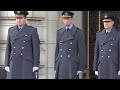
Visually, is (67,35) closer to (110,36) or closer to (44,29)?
(110,36)

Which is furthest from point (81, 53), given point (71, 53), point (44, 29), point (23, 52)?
point (44, 29)

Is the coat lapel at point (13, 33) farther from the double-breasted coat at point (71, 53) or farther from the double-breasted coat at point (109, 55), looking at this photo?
the double-breasted coat at point (109, 55)

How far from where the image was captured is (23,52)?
5.38 metres

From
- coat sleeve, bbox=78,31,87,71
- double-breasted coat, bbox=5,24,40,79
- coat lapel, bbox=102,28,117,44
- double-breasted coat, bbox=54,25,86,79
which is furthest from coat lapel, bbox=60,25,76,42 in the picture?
coat lapel, bbox=102,28,117,44

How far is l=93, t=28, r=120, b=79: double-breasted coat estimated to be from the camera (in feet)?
17.3

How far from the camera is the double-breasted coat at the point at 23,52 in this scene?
537 centimetres

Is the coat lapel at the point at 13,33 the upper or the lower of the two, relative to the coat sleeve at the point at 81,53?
upper

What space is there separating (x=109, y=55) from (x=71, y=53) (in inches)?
19.5

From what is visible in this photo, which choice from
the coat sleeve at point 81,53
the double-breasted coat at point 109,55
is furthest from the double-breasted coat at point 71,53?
the double-breasted coat at point 109,55

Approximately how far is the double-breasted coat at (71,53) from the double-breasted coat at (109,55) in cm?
23
